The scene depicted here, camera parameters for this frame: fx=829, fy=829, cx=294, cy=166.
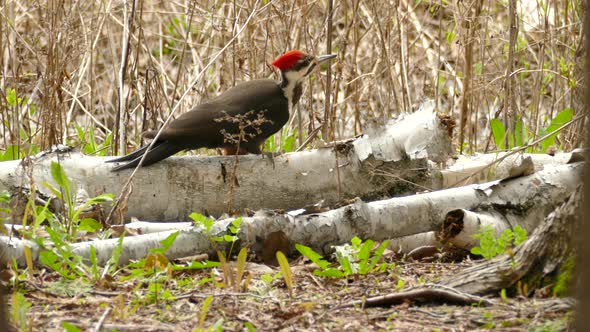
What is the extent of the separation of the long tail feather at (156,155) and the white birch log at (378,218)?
2.47ft

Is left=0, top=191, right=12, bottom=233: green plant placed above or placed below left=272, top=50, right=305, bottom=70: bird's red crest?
below

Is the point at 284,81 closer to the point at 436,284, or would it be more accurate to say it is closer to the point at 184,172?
the point at 184,172

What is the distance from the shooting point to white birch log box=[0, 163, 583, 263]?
3.54 meters

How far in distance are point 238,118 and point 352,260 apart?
1215 mm

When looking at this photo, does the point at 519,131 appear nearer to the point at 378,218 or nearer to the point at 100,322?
the point at 378,218

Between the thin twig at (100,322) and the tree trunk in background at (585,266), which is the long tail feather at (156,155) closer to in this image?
the thin twig at (100,322)

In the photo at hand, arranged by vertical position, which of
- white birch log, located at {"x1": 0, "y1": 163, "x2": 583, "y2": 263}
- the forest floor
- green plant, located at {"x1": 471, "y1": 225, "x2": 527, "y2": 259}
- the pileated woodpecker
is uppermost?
the pileated woodpecker

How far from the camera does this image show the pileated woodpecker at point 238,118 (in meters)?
4.27

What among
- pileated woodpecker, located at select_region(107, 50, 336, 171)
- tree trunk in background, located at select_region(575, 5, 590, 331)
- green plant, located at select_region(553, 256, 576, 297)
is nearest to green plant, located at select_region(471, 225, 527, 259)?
green plant, located at select_region(553, 256, 576, 297)

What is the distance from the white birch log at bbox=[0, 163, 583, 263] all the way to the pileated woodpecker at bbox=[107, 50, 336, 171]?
575mm

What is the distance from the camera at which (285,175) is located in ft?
14.0

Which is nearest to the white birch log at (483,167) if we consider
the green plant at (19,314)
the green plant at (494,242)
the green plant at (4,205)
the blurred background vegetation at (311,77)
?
the blurred background vegetation at (311,77)

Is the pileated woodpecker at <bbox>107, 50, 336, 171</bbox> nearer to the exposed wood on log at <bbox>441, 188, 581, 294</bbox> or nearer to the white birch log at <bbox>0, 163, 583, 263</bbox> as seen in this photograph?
the white birch log at <bbox>0, 163, 583, 263</bbox>

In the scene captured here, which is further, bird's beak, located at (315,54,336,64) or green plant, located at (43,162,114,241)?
bird's beak, located at (315,54,336,64)
